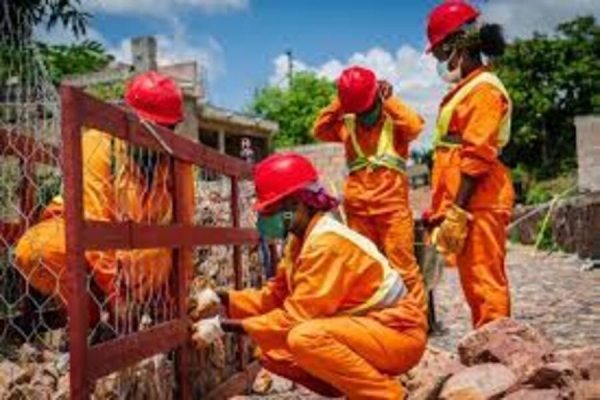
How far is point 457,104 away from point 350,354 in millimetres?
1467

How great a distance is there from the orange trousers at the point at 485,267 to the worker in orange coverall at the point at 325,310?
45cm

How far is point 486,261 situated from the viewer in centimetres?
471

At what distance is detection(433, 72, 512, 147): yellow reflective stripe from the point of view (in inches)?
190

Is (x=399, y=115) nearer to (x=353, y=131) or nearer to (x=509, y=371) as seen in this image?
(x=353, y=131)

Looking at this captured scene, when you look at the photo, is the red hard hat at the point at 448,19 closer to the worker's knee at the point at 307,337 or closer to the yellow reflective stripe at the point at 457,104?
the yellow reflective stripe at the point at 457,104

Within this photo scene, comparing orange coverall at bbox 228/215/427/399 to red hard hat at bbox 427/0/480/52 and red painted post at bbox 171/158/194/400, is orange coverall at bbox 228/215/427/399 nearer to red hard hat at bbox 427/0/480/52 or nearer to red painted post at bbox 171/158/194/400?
red painted post at bbox 171/158/194/400

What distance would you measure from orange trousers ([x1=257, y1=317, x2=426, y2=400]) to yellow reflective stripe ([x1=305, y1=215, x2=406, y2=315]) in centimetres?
8

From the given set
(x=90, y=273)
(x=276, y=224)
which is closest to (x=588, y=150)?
(x=276, y=224)

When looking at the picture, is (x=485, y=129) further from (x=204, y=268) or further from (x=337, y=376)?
(x=204, y=268)

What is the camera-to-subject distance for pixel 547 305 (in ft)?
30.4

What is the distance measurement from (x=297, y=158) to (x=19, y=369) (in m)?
1.57

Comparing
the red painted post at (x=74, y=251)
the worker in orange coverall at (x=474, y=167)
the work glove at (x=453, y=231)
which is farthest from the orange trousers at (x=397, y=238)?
the red painted post at (x=74, y=251)

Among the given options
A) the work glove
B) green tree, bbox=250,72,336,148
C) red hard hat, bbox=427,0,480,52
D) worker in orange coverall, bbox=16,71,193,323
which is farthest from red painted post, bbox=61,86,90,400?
green tree, bbox=250,72,336,148

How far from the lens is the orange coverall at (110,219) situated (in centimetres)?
420
